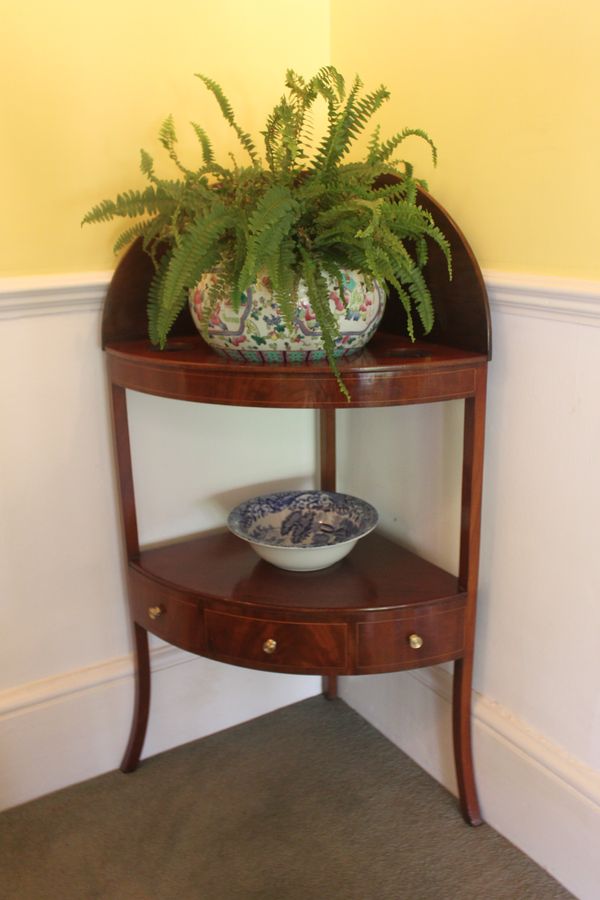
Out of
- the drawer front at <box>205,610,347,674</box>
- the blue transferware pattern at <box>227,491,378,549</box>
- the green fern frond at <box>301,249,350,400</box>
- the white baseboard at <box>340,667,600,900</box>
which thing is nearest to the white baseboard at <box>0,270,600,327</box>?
the green fern frond at <box>301,249,350,400</box>

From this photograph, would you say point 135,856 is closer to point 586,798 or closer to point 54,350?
point 586,798

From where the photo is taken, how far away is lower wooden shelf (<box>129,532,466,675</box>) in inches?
48.8

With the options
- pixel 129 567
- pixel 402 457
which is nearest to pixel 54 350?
pixel 129 567

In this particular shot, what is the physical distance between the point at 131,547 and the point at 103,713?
0.37m

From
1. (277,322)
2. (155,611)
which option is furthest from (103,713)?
(277,322)

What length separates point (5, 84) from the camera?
1.24 m

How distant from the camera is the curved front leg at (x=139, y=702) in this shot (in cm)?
152

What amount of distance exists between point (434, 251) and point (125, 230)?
55cm

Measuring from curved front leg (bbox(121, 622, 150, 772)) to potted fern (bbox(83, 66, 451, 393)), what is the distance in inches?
26.1

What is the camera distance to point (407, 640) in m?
1.25

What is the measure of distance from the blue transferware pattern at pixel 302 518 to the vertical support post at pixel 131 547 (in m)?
0.19

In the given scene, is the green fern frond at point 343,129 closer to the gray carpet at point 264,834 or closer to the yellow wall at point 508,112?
the yellow wall at point 508,112

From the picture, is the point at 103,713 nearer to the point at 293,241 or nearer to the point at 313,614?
the point at 313,614

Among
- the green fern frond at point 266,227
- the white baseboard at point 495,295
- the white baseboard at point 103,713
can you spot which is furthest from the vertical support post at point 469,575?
the white baseboard at point 103,713
